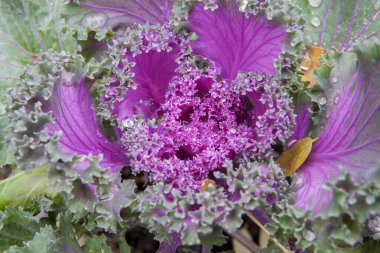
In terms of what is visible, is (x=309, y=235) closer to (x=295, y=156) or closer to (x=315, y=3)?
(x=295, y=156)

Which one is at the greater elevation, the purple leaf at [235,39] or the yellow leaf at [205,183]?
the purple leaf at [235,39]

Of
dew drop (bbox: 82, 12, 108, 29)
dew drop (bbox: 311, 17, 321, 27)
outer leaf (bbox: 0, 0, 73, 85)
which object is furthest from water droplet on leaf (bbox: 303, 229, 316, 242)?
outer leaf (bbox: 0, 0, 73, 85)

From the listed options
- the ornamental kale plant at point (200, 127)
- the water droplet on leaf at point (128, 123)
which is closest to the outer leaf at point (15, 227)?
the ornamental kale plant at point (200, 127)

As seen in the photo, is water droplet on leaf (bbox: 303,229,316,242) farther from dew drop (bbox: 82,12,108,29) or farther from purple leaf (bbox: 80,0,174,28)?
dew drop (bbox: 82,12,108,29)

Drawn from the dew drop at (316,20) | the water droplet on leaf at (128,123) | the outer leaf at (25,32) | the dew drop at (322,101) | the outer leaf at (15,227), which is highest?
the dew drop at (316,20)

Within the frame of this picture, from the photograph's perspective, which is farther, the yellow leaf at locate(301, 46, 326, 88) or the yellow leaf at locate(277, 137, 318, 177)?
the yellow leaf at locate(301, 46, 326, 88)

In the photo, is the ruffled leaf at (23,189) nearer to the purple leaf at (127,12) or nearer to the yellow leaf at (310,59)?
the purple leaf at (127,12)

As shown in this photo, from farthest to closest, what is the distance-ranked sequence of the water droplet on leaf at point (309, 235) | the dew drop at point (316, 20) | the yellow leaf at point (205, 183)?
the dew drop at point (316, 20) → the yellow leaf at point (205, 183) → the water droplet on leaf at point (309, 235)

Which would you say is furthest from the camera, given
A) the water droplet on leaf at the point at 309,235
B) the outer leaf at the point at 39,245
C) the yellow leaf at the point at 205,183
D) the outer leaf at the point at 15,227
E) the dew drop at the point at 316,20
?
the dew drop at the point at 316,20
